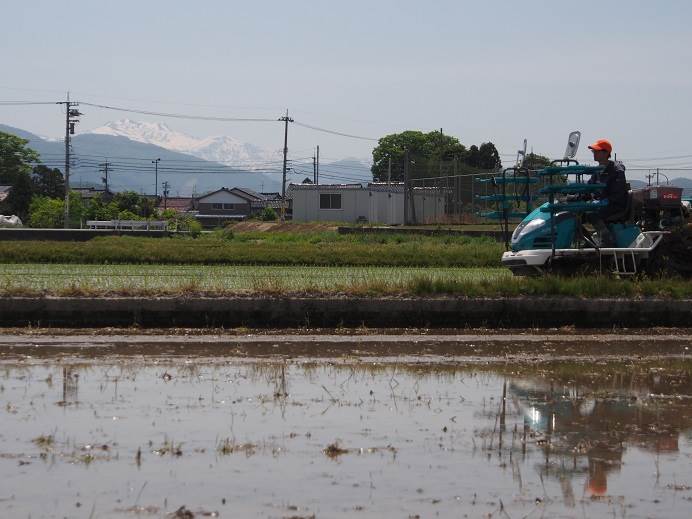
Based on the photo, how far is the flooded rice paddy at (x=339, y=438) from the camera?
6.05 m

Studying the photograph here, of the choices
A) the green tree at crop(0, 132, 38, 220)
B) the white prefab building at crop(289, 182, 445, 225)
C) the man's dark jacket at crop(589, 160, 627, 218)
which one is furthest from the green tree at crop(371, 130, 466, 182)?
the man's dark jacket at crop(589, 160, 627, 218)

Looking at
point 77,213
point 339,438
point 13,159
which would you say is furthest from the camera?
point 13,159

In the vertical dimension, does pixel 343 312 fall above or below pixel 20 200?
below

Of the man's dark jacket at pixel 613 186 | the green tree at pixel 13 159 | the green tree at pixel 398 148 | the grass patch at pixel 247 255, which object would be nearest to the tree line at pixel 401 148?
the green tree at pixel 398 148

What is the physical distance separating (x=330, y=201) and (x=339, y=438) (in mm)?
66753

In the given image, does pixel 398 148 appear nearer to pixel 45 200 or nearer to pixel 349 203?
pixel 45 200

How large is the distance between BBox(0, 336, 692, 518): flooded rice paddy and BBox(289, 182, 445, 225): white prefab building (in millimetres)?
57668

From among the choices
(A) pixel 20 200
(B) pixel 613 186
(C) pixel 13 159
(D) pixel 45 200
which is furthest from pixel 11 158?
(B) pixel 613 186

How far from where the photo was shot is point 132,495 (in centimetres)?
605

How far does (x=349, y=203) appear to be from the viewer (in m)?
72.8

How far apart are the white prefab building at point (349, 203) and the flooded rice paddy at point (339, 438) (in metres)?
57.7

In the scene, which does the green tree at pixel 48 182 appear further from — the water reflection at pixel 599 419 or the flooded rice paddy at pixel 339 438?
the water reflection at pixel 599 419

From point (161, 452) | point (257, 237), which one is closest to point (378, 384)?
point (161, 452)

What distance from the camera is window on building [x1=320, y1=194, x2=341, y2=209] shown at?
73.6 metres
